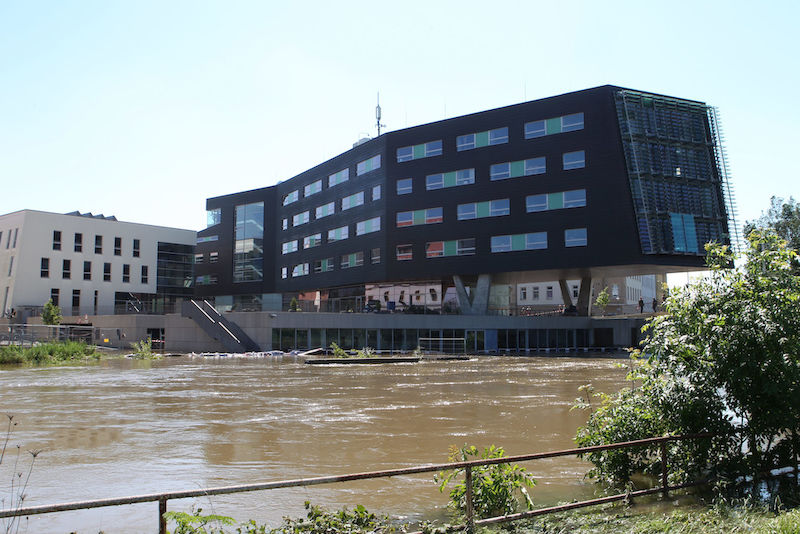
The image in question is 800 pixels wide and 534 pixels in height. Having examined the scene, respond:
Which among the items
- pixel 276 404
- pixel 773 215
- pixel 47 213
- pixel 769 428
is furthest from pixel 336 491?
pixel 773 215

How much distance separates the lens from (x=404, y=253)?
5662cm

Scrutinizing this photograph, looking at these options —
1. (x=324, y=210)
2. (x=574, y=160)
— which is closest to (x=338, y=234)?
(x=324, y=210)

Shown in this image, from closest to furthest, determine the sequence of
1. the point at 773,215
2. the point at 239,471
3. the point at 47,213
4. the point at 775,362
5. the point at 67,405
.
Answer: the point at 775,362 → the point at 239,471 → the point at 67,405 → the point at 47,213 → the point at 773,215

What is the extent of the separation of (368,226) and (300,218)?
15.1 metres

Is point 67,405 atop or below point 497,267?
below

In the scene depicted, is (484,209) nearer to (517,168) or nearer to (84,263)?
(517,168)

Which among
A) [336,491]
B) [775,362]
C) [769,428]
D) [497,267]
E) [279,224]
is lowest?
[336,491]

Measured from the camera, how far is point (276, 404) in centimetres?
1862

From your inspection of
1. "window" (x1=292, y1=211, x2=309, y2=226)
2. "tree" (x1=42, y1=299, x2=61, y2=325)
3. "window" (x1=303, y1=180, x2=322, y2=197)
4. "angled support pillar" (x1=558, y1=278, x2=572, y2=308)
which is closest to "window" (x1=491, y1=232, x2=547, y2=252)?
"angled support pillar" (x1=558, y1=278, x2=572, y2=308)

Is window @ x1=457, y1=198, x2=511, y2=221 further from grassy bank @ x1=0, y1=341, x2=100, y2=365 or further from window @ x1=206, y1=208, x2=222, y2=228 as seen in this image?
window @ x1=206, y1=208, x2=222, y2=228

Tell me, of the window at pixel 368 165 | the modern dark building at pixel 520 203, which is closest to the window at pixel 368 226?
the modern dark building at pixel 520 203

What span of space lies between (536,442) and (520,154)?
41481 millimetres

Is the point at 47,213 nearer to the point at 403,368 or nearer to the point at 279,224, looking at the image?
the point at 279,224

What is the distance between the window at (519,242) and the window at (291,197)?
29.4 m
